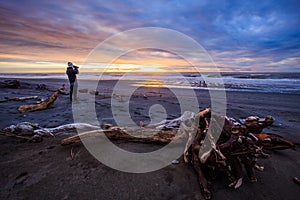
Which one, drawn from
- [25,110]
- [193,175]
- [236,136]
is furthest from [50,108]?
[236,136]

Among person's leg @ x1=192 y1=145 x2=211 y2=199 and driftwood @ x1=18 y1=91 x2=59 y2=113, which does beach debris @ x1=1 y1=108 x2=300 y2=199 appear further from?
driftwood @ x1=18 y1=91 x2=59 y2=113

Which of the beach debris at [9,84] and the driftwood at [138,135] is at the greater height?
the beach debris at [9,84]

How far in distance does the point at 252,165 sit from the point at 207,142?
0.64 meters

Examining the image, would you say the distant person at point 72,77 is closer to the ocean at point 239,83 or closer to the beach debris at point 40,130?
the beach debris at point 40,130

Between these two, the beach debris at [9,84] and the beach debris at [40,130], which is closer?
the beach debris at [40,130]

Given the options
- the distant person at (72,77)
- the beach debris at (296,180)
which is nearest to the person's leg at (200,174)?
the beach debris at (296,180)

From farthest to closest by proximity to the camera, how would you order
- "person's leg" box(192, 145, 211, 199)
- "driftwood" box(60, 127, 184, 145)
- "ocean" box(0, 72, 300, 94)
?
"ocean" box(0, 72, 300, 94) → "driftwood" box(60, 127, 184, 145) → "person's leg" box(192, 145, 211, 199)

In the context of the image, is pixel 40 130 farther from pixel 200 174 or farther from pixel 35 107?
pixel 200 174

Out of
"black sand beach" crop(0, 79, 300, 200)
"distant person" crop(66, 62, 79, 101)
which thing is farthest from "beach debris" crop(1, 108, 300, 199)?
"distant person" crop(66, 62, 79, 101)

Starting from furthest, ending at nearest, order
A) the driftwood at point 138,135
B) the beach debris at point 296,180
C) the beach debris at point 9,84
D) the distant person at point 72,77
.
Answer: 1. the beach debris at point 9,84
2. the distant person at point 72,77
3. the driftwood at point 138,135
4. the beach debris at point 296,180

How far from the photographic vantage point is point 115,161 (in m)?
2.60

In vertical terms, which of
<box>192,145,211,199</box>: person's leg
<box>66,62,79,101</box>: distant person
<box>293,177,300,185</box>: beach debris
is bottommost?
<box>293,177,300,185</box>: beach debris

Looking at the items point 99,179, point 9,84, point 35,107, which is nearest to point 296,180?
point 99,179

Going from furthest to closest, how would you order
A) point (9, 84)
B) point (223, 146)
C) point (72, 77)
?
point (9, 84) → point (72, 77) → point (223, 146)
